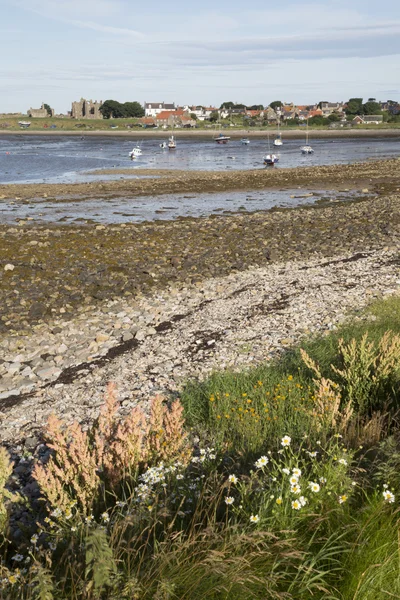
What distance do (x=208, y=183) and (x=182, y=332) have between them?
32540 mm

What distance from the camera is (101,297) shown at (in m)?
14.8

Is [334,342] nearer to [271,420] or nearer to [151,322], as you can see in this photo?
[271,420]

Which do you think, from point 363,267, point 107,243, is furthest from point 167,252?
point 363,267

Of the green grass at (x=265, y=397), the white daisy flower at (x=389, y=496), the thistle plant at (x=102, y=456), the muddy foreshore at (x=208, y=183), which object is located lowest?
the green grass at (x=265, y=397)

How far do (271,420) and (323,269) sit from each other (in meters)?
10.4

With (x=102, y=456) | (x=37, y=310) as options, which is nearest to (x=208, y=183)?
(x=37, y=310)

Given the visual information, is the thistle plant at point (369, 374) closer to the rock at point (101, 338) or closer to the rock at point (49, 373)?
the rock at point (49, 373)

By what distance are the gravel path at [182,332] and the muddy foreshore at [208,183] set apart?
72.3 ft

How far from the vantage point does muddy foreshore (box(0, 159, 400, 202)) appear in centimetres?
3753

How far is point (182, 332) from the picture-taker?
11.8 metres

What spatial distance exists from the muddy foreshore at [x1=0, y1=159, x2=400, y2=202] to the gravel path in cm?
2204

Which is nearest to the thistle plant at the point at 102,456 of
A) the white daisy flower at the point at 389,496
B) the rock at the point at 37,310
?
the white daisy flower at the point at 389,496

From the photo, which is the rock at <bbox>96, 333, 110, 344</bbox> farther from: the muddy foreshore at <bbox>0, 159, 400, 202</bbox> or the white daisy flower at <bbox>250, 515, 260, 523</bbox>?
the muddy foreshore at <bbox>0, 159, 400, 202</bbox>

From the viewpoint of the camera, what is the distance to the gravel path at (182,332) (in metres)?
9.15
